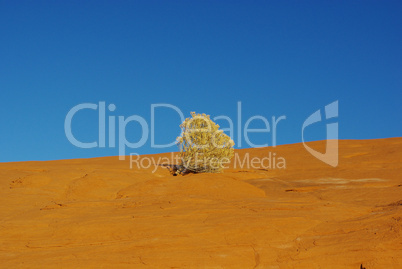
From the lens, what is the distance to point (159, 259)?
7.95 m

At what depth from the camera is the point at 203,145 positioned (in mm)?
20594

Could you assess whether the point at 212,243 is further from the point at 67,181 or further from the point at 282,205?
the point at 67,181

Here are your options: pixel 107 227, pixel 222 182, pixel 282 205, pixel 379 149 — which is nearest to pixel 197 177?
pixel 222 182

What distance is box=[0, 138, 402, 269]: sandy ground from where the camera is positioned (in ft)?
25.7

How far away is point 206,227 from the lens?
29.8 ft

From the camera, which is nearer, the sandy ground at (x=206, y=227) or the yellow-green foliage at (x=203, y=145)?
the sandy ground at (x=206, y=227)

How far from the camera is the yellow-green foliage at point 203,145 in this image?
67.1 ft

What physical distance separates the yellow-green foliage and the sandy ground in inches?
209

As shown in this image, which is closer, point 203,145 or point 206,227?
point 206,227

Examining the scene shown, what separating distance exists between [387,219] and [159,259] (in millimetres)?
4288

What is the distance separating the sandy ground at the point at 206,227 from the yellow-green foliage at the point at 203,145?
5.30 meters

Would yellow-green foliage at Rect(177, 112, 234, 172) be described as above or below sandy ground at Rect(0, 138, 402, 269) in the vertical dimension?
above

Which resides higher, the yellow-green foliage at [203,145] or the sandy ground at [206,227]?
the yellow-green foliage at [203,145]

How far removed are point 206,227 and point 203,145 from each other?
1157 cm
